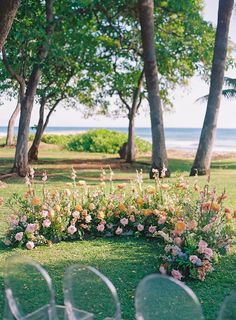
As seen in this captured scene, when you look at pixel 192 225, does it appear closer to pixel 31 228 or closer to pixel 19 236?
pixel 31 228

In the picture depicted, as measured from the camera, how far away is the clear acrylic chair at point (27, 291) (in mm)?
3066

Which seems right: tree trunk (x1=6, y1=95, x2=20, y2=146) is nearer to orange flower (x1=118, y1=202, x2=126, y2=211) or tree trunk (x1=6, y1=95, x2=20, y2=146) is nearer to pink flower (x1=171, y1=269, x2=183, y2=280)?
orange flower (x1=118, y1=202, x2=126, y2=211)

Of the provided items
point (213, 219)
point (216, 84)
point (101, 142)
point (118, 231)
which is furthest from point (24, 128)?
point (101, 142)

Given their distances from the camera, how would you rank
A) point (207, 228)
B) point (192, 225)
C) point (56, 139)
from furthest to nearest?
point (56, 139)
point (207, 228)
point (192, 225)

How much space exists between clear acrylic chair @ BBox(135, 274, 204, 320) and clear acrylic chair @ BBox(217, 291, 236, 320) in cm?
13

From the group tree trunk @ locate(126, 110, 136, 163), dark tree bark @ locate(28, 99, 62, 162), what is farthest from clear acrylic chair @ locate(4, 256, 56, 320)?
dark tree bark @ locate(28, 99, 62, 162)

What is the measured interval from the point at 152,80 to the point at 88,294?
523 inches

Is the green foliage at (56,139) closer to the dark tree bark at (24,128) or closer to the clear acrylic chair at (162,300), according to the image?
the dark tree bark at (24,128)

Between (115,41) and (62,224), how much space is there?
A: 1534 centimetres

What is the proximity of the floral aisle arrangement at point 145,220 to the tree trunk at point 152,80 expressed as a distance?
7775 millimetres

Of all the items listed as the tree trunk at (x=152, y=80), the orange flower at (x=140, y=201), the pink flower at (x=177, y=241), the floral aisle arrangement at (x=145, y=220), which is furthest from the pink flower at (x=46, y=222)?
the tree trunk at (x=152, y=80)

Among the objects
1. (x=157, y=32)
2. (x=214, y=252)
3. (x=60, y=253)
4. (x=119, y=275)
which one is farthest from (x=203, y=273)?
(x=157, y=32)

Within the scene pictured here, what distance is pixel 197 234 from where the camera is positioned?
6379 millimetres

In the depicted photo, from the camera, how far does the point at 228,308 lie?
2441 mm
